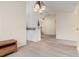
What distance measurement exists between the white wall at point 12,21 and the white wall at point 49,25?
17.3 feet

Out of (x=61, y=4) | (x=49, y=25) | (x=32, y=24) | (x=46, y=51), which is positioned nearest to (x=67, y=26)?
(x=32, y=24)

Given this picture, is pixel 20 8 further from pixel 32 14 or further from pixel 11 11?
pixel 32 14

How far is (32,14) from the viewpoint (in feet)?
24.2

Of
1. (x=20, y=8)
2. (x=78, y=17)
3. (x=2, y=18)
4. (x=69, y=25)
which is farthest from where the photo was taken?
(x=69, y=25)

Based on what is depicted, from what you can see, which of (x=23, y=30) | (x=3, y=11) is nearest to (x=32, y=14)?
(x=23, y=30)

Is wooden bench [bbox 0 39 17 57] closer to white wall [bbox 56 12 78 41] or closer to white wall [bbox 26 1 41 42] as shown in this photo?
white wall [bbox 26 1 41 42]

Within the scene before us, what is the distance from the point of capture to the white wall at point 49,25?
1026 cm

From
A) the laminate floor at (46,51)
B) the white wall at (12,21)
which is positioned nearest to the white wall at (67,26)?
the laminate floor at (46,51)

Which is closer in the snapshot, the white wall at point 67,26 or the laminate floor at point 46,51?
the laminate floor at point 46,51

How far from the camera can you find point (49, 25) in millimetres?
10516

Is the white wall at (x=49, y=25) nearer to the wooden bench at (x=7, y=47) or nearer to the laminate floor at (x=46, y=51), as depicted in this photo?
the laminate floor at (x=46, y=51)

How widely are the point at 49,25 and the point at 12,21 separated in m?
6.30

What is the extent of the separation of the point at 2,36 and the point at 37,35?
3.03 metres

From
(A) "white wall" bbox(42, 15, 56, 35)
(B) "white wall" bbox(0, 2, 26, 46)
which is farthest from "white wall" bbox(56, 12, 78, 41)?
(B) "white wall" bbox(0, 2, 26, 46)
